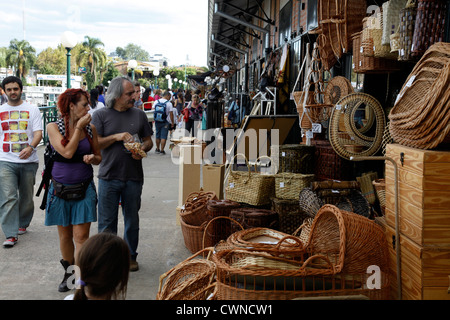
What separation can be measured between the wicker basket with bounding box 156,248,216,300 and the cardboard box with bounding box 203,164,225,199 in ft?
11.2

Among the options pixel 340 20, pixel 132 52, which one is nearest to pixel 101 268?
pixel 340 20

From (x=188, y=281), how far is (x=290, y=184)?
2581mm

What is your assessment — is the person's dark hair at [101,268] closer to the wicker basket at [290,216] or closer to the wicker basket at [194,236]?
the wicker basket at [290,216]

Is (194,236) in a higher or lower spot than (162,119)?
lower

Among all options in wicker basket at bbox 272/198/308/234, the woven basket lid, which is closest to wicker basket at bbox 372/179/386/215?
wicker basket at bbox 272/198/308/234

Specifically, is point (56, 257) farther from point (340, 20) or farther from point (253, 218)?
point (340, 20)

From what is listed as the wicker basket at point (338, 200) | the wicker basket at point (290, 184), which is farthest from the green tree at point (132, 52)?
the wicker basket at point (338, 200)

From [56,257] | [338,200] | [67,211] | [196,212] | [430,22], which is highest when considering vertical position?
[430,22]

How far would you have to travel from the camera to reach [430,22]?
387 cm

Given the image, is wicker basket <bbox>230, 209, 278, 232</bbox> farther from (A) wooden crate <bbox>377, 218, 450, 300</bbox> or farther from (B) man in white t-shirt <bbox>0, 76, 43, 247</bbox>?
(B) man in white t-shirt <bbox>0, 76, 43, 247</bbox>

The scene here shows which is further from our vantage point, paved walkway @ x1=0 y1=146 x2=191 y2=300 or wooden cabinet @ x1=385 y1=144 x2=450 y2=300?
paved walkway @ x1=0 y1=146 x2=191 y2=300

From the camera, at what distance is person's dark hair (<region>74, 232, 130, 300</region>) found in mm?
2486

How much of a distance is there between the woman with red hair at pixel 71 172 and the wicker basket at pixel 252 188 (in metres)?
1.94

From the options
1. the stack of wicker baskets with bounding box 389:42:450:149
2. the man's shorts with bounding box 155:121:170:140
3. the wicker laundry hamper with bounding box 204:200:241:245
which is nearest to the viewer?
the stack of wicker baskets with bounding box 389:42:450:149
